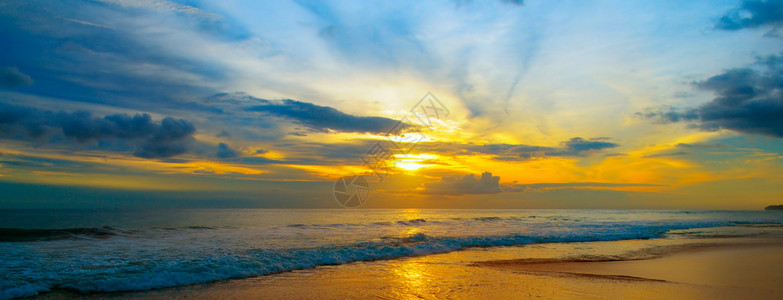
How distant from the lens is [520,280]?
33.7 ft

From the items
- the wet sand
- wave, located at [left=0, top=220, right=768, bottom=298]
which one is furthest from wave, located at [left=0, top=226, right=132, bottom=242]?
the wet sand

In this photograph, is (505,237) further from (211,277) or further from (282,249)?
(211,277)

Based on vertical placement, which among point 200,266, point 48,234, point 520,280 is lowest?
point 48,234

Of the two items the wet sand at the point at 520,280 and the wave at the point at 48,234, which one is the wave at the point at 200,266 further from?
the wet sand at the point at 520,280

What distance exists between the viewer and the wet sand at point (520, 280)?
870 cm

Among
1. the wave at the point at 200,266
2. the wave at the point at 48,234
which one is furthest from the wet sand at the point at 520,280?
the wave at the point at 48,234

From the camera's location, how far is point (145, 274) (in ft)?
34.2

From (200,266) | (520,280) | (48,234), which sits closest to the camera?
(520,280)

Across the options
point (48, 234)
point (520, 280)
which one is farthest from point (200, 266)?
point (48, 234)

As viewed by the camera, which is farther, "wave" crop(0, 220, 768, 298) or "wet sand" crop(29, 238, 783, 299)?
"wave" crop(0, 220, 768, 298)

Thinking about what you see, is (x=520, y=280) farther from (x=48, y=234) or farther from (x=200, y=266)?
(x=48, y=234)

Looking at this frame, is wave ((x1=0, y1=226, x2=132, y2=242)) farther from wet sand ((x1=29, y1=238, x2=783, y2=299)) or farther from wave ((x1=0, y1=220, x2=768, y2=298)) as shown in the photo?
wet sand ((x1=29, y1=238, x2=783, y2=299))

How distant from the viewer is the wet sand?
28.6 feet

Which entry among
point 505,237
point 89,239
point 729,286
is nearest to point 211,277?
point 89,239
